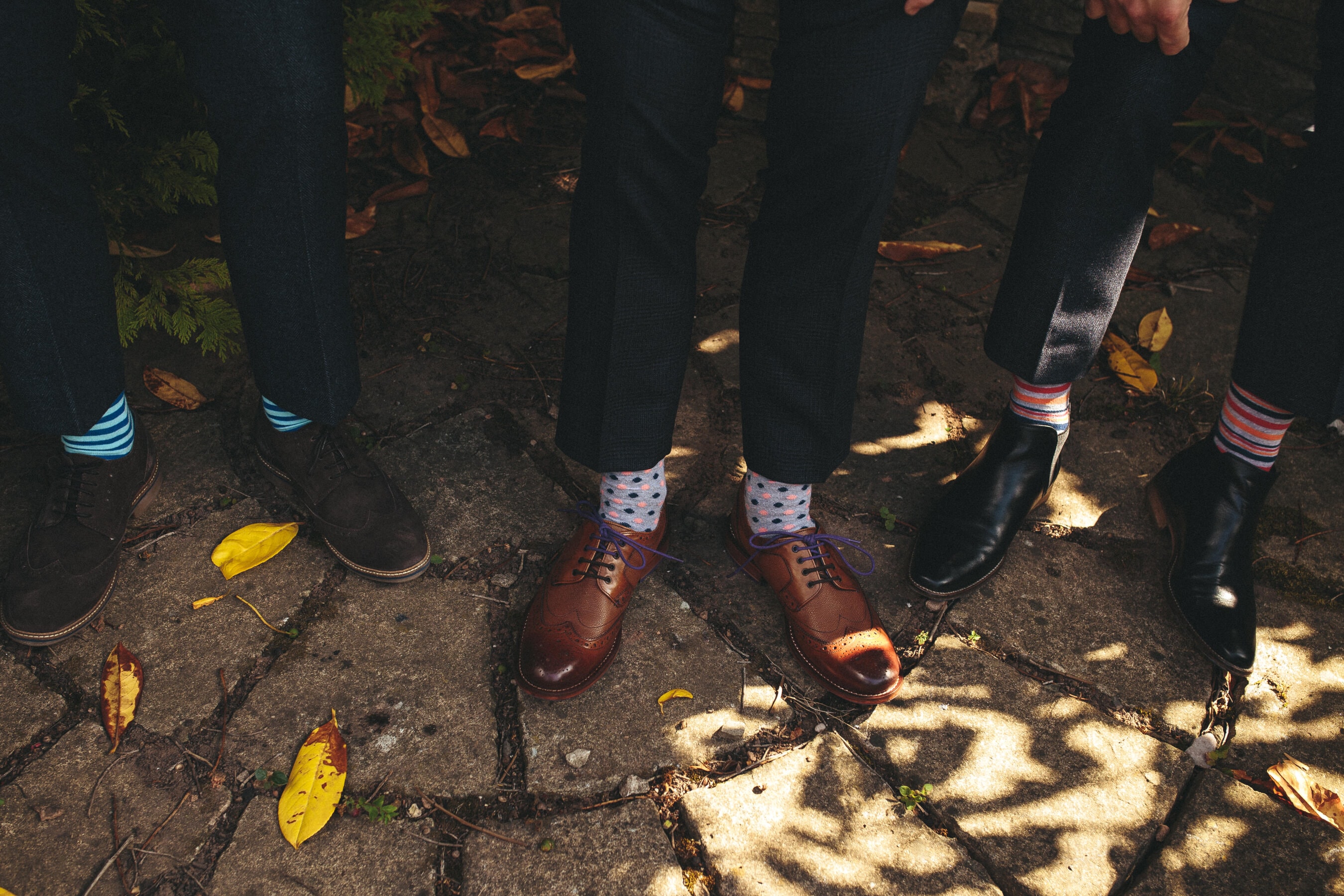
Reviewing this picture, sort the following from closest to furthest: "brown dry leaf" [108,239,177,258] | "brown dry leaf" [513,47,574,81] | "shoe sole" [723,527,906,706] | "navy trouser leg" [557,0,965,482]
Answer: "navy trouser leg" [557,0,965,482] < "shoe sole" [723,527,906,706] < "brown dry leaf" [108,239,177,258] < "brown dry leaf" [513,47,574,81]

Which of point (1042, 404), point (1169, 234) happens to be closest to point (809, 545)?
point (1042, 404)

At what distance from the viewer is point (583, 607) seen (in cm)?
158

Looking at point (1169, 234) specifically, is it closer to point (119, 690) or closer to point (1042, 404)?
point (1042, 404)

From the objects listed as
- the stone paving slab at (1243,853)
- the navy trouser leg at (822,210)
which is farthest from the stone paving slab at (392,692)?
the stone paving slab at (1243,853)

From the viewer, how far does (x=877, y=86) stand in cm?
121

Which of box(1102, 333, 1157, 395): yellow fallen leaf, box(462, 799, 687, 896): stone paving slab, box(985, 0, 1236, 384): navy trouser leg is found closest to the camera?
box(462, 799, 687, 896): stone paving slab

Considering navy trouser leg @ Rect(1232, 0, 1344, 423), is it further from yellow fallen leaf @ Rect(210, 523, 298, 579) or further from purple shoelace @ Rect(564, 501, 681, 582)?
yellow fallen leaf @ Rect(210, 523, 298, 579)

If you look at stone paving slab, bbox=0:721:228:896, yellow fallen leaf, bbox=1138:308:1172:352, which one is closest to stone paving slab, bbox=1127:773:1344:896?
yellow fallen leaf, bbox=1138:308:1172:352

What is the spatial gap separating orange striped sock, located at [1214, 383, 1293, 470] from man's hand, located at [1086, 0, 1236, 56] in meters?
0.78

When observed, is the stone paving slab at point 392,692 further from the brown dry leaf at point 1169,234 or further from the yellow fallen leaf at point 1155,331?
the brown dry leaf at point 1169,234

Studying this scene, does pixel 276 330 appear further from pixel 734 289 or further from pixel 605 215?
pixel 734 289

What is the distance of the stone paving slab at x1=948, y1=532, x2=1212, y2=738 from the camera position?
1641mm

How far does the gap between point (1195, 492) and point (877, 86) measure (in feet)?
4.04

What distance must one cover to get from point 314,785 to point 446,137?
86.2 inches
